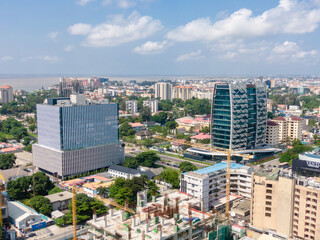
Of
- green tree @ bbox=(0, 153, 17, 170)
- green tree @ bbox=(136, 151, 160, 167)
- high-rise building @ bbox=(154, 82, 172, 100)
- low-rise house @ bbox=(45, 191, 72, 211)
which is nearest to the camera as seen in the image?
low-rise house @ bbox=(45, 191, 72, 211)

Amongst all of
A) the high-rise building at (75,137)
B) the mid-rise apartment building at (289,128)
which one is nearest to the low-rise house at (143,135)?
the high-rise building at (75,137)

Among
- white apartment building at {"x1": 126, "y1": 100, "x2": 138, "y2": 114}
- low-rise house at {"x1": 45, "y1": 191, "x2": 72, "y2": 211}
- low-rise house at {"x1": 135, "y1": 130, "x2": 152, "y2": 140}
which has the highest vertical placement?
white apartment building at {"x1": 126, "y1": 100, "x2": 138, "y2": 114}

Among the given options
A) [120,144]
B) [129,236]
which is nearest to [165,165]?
[120,144]

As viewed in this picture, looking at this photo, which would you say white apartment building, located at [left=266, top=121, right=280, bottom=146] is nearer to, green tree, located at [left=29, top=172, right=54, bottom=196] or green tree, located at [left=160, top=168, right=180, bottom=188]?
green tree, located at [left=160, top=168, right=180, bottom=188]

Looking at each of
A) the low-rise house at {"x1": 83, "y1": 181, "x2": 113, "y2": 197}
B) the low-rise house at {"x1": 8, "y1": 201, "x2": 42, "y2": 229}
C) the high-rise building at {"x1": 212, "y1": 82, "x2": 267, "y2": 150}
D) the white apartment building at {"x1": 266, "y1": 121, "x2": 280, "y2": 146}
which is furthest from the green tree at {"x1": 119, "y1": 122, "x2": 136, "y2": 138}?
the low-rise house at {"x1": 8, "y1": 201, "x2": 42, "y2": 229}

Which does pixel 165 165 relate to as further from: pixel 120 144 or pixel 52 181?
pixel 52 181

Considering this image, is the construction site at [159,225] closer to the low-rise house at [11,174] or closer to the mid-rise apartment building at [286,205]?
the mid-rise apartment building at [286,205]

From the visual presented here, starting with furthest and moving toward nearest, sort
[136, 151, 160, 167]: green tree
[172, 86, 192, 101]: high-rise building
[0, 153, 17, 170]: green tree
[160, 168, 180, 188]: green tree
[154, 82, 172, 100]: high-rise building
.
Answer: [154, 82, 172, 100]: high-rise building → [172, 86, 192, 101]: high-rise building → [136, 151, 160, 167]: green tree → [0, 153, 17, 170]: green tree → [160, 168, 180, 188]: green tree
